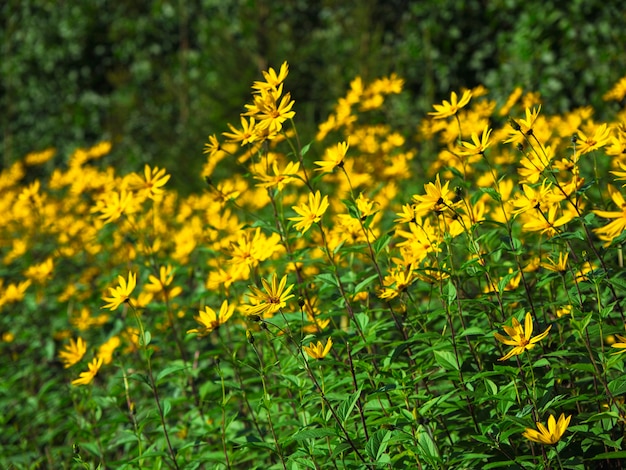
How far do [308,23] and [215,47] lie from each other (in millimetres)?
1498

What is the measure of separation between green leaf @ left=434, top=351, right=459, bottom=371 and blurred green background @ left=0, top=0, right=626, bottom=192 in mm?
4288

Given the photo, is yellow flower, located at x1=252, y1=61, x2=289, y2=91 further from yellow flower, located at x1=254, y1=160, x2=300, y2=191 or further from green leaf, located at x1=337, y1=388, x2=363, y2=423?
green leaf, located at x1=337, y1=388, x2=363, y2=423

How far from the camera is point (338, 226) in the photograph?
2.12m

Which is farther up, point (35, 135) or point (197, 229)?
point (35, 135)

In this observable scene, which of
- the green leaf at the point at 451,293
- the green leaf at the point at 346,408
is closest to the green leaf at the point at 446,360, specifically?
the green leaf at the point at 451,293

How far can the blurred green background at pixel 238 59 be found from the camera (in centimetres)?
584

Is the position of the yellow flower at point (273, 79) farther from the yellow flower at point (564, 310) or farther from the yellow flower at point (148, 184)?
the yellow flower at point (564, 310)

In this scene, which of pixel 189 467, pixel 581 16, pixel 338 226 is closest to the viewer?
pixel 189 467

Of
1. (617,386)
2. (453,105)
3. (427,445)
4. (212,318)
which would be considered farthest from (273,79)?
(617,386)

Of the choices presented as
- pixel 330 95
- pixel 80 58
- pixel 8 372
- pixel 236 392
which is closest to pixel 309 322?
pixel 236 392

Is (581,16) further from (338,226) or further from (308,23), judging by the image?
(338,226)

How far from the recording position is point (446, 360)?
1.66 metres

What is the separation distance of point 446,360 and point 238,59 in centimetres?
587

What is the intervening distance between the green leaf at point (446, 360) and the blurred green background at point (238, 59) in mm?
4288
